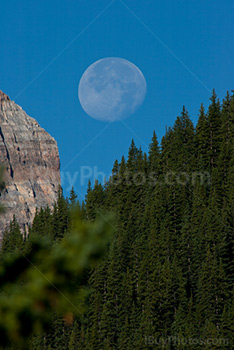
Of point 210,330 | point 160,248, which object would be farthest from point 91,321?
point 210,330

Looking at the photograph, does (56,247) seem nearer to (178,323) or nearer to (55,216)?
(178,323)

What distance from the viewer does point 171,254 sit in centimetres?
8712

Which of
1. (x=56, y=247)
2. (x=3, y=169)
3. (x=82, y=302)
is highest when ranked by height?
(x=3, y=169)

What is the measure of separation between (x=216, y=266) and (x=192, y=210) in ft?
60.7

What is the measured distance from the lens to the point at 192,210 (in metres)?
95.2

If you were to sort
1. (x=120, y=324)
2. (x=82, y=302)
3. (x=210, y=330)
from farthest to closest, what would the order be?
(x=120, y=324) → (x=210, y=330) → (x=82, y=302)

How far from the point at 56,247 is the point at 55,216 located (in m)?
Result: 116

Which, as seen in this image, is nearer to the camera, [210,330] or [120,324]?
[210,330]

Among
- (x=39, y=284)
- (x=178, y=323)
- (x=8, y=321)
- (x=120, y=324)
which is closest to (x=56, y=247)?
(x=39, y=284)

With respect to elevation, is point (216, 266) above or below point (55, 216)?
below

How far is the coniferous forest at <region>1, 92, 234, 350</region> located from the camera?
247ft

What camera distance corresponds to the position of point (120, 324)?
86000 millimetres

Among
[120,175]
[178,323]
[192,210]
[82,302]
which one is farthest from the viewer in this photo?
[120,175]

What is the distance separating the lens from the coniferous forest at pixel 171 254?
75312 mm
